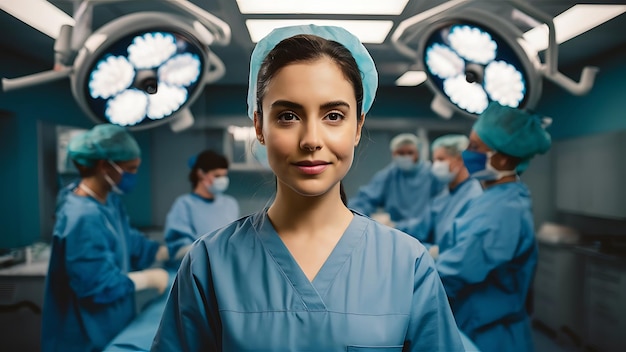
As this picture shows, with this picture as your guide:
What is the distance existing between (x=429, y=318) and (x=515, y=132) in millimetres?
921

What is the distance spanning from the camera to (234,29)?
4.46 ft

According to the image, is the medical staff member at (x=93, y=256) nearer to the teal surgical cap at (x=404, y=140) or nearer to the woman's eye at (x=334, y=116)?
the woman's eye at (x=334, y=116)

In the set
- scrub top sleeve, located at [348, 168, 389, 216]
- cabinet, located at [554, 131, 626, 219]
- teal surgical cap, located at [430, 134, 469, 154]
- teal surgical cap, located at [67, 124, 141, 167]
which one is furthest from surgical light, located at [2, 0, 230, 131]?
scrub top sleeve, located at [348, 168, 389, 216]

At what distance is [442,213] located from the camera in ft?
7.85

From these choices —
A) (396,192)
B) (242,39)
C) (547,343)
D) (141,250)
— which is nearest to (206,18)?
(242,39)

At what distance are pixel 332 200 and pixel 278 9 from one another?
25.9 inches

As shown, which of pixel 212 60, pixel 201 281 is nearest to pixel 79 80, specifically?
pixel 212 60

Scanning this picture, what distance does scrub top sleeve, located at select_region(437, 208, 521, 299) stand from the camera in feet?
4.77

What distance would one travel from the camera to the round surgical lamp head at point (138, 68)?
130 centimetres

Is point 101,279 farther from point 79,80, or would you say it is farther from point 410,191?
point 410,191

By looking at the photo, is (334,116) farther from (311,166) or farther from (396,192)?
(396,192)

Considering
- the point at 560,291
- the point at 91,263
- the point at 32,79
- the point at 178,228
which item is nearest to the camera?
the point at 32,79

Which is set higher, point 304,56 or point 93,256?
point 304,56

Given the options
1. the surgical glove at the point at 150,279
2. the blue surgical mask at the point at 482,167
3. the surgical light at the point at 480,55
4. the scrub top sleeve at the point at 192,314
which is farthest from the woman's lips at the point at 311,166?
the surgical glove at the point at 150,279
